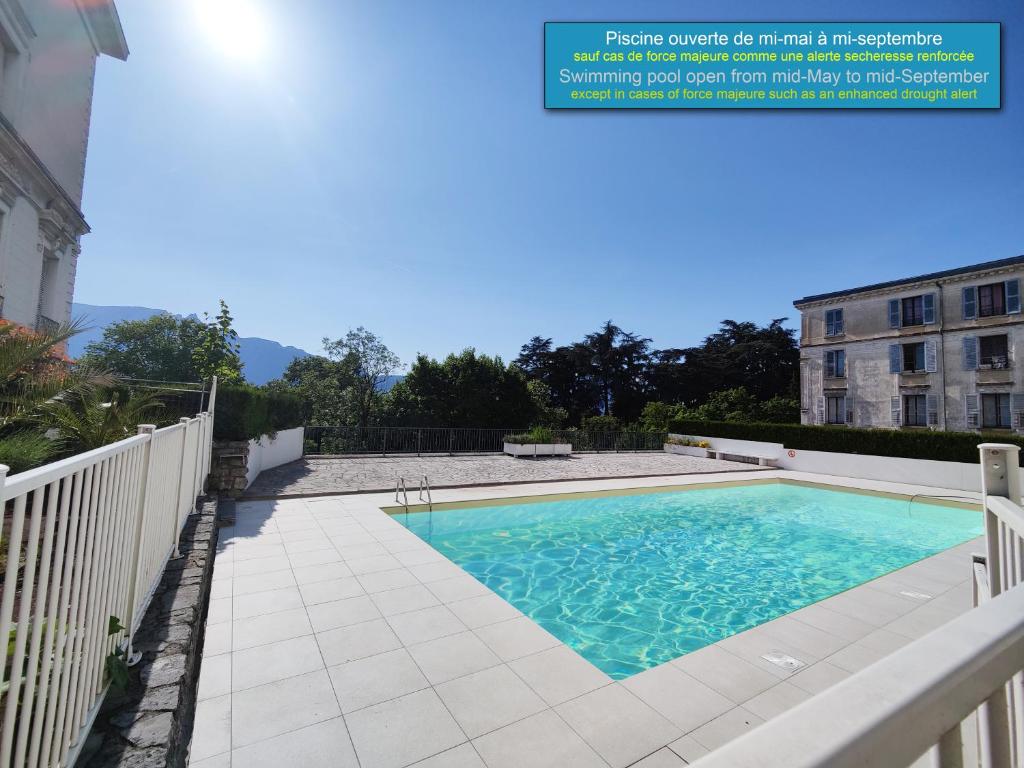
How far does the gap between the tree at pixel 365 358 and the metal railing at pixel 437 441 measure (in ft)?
39.2

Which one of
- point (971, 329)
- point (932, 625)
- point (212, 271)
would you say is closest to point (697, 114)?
point (932, 625)

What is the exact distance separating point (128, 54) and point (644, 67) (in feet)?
61.8

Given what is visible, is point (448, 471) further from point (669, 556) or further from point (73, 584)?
point (73, 584)

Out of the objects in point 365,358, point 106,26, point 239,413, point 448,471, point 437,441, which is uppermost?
point 106,26

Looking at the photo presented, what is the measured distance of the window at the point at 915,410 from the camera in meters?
21.0

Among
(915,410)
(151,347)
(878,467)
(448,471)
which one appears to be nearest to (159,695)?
(448,471)

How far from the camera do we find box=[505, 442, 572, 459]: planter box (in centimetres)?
1703

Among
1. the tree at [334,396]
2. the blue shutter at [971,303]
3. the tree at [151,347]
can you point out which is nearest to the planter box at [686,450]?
the blue shutter at [971,303]

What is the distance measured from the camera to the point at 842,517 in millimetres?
10539

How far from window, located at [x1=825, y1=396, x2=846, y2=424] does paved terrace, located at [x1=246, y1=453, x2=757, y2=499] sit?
33.5ft

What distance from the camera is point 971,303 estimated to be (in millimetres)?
20094

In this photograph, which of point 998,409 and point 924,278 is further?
point 924,278

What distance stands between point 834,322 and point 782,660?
2714 centimetres

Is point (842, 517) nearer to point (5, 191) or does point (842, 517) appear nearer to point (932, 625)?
point (932, 625)
